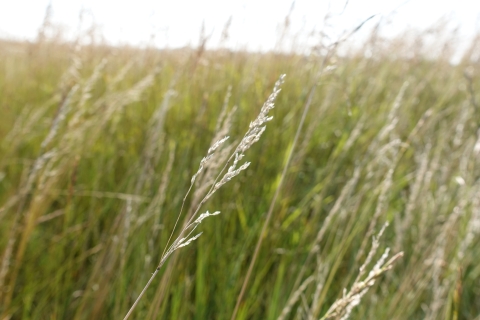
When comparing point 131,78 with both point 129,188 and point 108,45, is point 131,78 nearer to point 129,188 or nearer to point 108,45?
point 108,45

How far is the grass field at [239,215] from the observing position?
1058 mm

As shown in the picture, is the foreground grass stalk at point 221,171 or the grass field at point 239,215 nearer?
the foreground grass stalk at point 221,171

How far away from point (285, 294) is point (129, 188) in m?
0.68

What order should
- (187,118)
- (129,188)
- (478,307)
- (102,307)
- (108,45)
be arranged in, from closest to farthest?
(102,307)
(478,307)
(129,188)
(187,118)
(108,45)

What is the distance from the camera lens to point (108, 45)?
133 inches

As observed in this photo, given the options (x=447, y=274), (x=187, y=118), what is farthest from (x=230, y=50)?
(x=447, y=274)

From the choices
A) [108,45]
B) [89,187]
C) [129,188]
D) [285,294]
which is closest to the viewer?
[285,294]

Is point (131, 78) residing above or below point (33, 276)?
above

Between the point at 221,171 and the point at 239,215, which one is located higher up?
the point at 221,171

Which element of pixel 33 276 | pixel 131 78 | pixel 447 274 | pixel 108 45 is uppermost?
pixel 108 45

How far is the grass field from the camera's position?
1058mm

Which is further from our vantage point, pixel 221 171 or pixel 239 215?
pixel 239 215

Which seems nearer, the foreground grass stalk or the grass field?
the foreground grass stalk

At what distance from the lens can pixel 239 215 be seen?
1.50 metres
